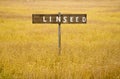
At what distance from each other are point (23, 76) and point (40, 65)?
161 centimetres

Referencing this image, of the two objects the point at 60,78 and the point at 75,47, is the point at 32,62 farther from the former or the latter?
the point at 75,47

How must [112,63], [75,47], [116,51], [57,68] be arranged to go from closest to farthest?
1. [57,68]
2. [112,63]
3. [116,51]
4. [75,47]

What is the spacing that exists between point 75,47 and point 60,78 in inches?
203

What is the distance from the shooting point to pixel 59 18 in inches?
A: 484

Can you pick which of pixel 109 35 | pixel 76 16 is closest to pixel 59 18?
pixel 76 16

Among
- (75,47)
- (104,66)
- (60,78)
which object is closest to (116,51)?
(75,47)

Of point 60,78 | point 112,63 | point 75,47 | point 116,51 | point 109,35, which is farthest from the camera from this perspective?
point 109,35

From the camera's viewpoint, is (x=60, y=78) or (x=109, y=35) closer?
(x=60, y=78)

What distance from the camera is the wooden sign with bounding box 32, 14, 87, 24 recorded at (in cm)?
1222

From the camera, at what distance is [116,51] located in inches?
508

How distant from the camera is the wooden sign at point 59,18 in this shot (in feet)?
40.1

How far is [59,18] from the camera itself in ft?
40.3

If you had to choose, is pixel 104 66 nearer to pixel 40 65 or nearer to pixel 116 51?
pixel 40 65

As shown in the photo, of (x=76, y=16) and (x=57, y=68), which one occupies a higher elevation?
(x=76, y=16)
